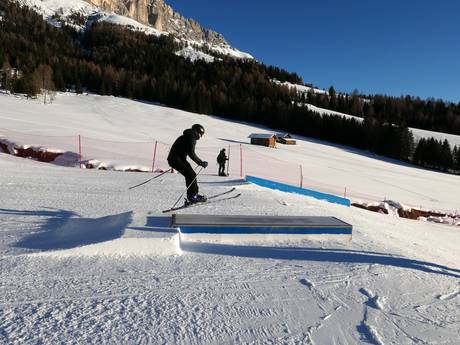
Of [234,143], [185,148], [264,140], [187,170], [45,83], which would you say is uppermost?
[45,83]

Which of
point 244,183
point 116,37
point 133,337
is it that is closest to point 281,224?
point 133,337

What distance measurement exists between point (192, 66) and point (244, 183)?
104 meters

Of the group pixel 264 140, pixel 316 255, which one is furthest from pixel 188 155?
pixel 264 140

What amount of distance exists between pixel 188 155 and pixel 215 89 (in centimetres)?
8429

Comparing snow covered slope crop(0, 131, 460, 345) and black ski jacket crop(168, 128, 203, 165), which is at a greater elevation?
black ski jacket crop(168, 128, 203, 165)

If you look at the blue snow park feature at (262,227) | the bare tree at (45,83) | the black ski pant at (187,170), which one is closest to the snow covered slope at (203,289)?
the blue snow park feature at (262,227)

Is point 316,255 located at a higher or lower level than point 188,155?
lower

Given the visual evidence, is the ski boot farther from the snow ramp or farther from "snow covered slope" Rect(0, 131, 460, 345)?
the snow ramp

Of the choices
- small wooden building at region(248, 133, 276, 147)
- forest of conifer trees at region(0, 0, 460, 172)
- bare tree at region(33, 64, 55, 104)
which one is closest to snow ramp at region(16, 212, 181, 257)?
small wooden building at region(248, 133, 276, 147)

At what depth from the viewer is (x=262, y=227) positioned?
618 centimetres

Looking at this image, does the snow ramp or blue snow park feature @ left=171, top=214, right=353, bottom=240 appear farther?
blue snow park feature @ left=171, top=214, right=353, bottom=240

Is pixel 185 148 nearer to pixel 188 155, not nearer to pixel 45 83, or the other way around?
pixel 188 155

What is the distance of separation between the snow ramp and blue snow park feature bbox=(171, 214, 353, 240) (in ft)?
1.68

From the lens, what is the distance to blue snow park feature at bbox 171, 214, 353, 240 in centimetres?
598
